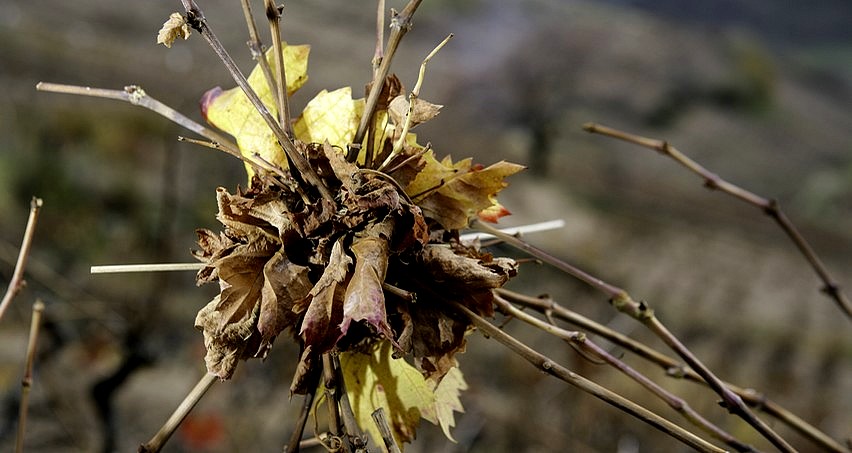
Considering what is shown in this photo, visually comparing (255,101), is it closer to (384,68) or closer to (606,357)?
(384,68)

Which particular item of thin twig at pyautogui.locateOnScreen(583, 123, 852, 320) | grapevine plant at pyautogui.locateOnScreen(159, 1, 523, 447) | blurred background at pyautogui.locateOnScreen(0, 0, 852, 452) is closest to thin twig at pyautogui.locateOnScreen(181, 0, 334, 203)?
grapevine plant at pyautogui.locateOnScreen(159, 1, 523, 447)

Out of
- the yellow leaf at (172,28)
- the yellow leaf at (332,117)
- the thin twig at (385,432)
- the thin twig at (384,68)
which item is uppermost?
the yellow leaf at (172,28)

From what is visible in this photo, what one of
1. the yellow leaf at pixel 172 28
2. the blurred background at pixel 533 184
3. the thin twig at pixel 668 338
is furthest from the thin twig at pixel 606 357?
the blurred background at pixel 533 184

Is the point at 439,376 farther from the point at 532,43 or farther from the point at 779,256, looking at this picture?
the point at 532,43

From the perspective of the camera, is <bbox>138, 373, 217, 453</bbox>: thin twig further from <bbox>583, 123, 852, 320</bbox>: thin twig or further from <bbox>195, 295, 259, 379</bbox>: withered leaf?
<bbox>583, 123, 852, 320</bbox>: thin twig

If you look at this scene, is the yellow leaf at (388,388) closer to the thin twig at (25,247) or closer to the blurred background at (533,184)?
the thin twig at (25,247)

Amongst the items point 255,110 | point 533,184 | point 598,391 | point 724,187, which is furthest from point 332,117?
point 533,184
